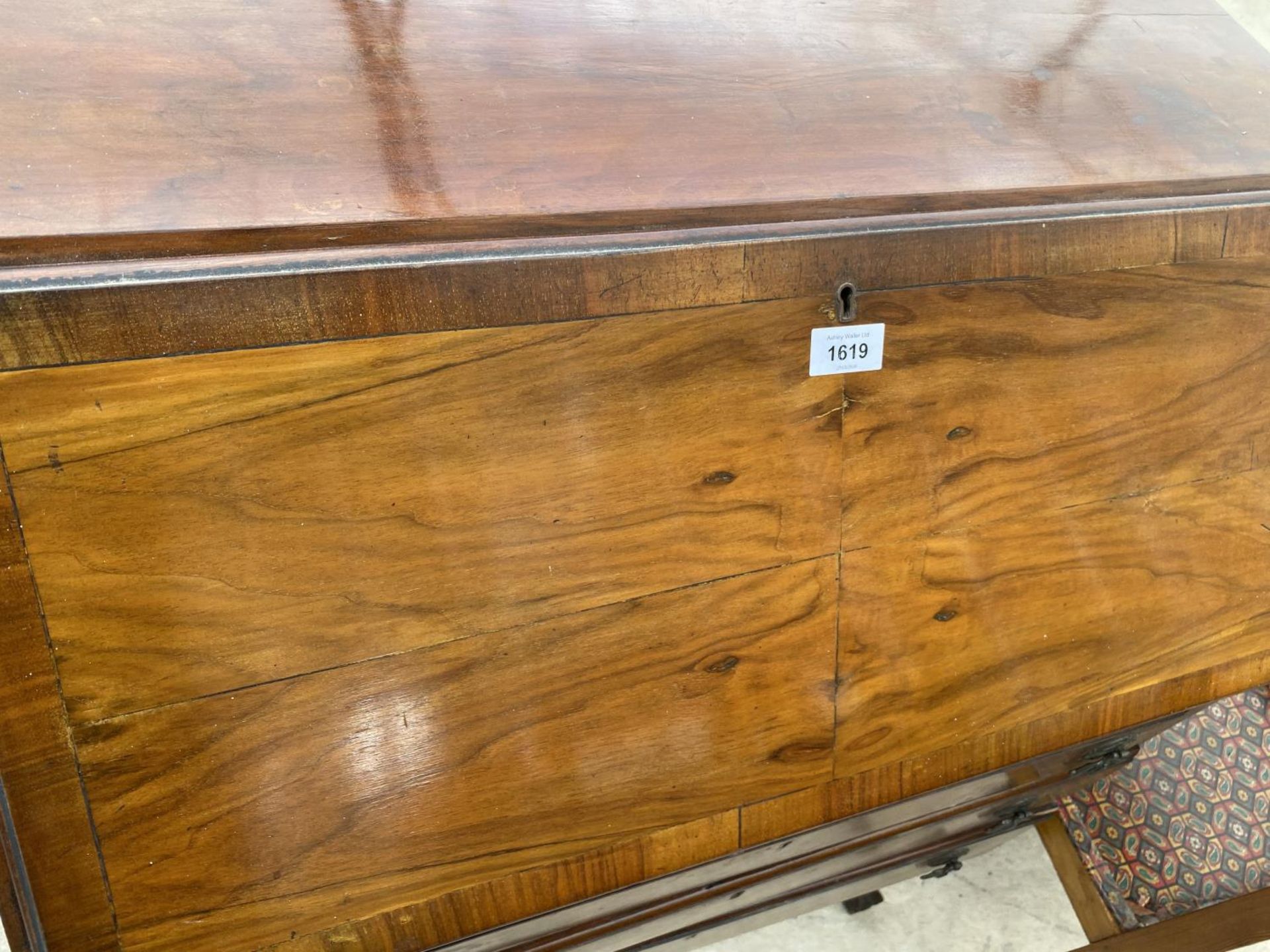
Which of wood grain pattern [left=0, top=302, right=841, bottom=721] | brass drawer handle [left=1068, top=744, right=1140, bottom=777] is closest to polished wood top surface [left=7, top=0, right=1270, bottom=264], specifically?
wood grain pattern [left=0, top=302, right=841, bottom=721]

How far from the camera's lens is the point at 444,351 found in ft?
3.14

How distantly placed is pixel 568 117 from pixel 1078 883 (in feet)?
5.63

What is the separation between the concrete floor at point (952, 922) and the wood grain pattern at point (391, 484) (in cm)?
131

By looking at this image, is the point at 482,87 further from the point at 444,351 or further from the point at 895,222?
the point at 895,222

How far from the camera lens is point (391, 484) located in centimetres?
98

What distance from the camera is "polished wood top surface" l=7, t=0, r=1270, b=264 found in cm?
91

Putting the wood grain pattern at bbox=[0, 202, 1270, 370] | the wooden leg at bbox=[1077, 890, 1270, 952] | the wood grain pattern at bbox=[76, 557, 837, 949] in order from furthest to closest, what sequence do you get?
the wooden leg at bbox=[1077, 890, 1270, 952] < the wood grain pattern at bbox=[76, 557, 837, 949] < the wood grain pattern at bbox=[0, 202, 1270, 370]

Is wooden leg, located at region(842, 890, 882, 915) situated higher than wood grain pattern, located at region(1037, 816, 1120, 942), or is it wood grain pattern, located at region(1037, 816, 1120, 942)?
wood grain pattern, located at region(1037, 816, 1120, 942)

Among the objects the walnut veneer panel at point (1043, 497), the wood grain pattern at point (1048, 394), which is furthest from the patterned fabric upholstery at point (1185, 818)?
the wood grain pattern at point (1048, 394)

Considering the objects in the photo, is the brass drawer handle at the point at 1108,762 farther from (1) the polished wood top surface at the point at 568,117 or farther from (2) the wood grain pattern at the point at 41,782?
(2) the wood grain pattern at the point at 41,782

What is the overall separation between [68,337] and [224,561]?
8.8 inches

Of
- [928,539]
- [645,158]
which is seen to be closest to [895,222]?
[645,158]

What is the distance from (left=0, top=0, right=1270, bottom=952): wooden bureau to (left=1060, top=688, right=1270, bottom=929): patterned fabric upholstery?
65 centimetres

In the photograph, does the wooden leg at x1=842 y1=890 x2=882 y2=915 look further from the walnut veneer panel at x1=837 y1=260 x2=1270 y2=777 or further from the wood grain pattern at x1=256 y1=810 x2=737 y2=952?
the wood grain pattern at x1=256 y1=810 x2=737 y2=952
